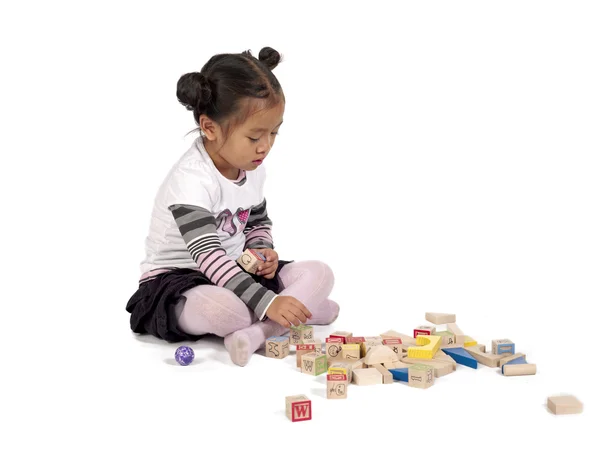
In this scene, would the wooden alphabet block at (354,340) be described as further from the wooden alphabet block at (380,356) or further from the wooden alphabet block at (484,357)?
the wooden alphabet block at (484,357)

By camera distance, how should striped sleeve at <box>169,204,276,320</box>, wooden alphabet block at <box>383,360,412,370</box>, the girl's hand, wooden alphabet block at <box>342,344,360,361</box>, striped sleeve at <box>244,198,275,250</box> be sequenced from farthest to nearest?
striped sleeve at <box>244,198,275,250</box> < the girl's hand < striped sleeve at <box>169,204,276,320</box> < wooden alphabet block at <box>342,344,360,361</box> < wooden alphabet block at <box>383,360,412,370</box>

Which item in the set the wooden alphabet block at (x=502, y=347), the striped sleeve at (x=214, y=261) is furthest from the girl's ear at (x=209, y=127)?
the wooden alphabet block at (x=502, y=347)

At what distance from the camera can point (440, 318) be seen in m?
3.16

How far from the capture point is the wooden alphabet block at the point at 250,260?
3014 millimetres

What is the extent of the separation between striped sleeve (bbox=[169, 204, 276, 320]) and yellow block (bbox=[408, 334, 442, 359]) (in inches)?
19.6

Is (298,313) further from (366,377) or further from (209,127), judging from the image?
(209,127)

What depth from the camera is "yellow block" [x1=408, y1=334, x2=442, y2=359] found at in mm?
2725

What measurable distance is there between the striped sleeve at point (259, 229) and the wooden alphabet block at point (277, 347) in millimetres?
518

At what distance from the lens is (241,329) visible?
286cm

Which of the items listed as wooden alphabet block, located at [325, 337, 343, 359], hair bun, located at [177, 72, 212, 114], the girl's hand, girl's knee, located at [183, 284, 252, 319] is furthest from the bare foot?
hair bun, located at [177, 72, 212, 114]

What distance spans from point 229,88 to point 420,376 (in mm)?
1107

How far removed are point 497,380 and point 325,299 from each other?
0.79m

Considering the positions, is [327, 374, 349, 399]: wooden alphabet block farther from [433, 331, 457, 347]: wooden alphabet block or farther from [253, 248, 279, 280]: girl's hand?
[253, 248, 279, 280]: girl's hand

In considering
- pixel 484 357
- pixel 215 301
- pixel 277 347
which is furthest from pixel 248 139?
pixel 484 357
